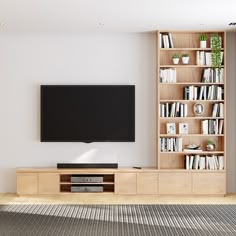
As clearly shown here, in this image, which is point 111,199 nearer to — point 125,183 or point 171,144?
point 125,183

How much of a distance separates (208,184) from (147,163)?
0.97 metres

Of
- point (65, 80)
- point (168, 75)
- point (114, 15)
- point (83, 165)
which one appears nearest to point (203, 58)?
point (168, 75)

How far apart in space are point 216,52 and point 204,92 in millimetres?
612

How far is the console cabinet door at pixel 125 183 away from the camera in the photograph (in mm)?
7898

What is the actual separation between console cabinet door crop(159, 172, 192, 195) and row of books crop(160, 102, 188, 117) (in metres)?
0.87

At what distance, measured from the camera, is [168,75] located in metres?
8.01

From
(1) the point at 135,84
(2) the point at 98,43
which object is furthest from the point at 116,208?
(2) the point at 98,43

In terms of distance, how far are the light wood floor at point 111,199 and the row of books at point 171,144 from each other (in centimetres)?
71

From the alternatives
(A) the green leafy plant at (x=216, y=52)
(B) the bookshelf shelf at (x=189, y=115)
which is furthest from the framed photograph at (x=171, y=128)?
(A) the green leafy plant at (x=216, y=52)

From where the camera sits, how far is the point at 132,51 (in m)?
8.20

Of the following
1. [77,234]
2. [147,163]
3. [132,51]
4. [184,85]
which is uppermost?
[132,51]

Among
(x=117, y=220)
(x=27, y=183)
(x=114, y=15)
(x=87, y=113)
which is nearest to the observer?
(x=117, y=220)

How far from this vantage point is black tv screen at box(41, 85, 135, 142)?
8.09 meters

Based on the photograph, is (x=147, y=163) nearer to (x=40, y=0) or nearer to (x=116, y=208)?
(x=116, y=208)
